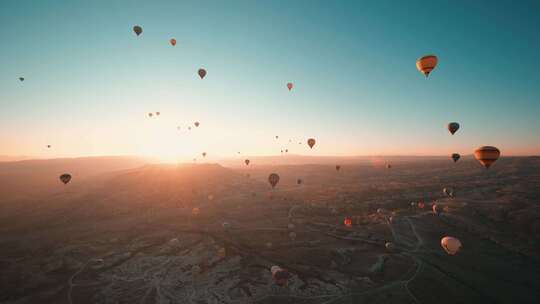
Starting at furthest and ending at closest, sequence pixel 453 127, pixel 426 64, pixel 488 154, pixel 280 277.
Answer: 1. pixel 453 127
2. pixel 488 154
3. pixel 426 64
4. pixel 280 277

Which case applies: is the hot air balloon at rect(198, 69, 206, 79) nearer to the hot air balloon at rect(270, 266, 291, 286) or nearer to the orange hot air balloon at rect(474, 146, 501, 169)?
the hot air balloon at rect(270, 266, 291, 286)

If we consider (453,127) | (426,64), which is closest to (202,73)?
(426,64)

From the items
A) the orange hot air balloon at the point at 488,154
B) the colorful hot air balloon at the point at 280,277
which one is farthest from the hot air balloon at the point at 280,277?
the orange hot air balloon at the point at 488,154

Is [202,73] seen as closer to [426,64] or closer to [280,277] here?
[426,64]

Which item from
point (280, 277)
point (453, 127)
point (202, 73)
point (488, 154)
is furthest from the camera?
point (202, 73)

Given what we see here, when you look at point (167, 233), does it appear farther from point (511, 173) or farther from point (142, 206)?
point (511, 173)

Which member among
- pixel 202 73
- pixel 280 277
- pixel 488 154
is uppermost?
pixel 202 73

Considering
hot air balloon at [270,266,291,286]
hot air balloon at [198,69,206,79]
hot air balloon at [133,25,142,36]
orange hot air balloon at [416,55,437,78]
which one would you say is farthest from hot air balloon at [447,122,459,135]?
hot air balloon at [133,25,142,36]

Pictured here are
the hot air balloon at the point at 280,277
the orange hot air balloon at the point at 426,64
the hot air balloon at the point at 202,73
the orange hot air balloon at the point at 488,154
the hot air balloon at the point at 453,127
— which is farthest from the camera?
the hot air balloon at the point at 202,73

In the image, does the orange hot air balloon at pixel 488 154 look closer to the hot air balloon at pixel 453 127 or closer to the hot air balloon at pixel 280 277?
the hot air balloon at pixel 453 127
